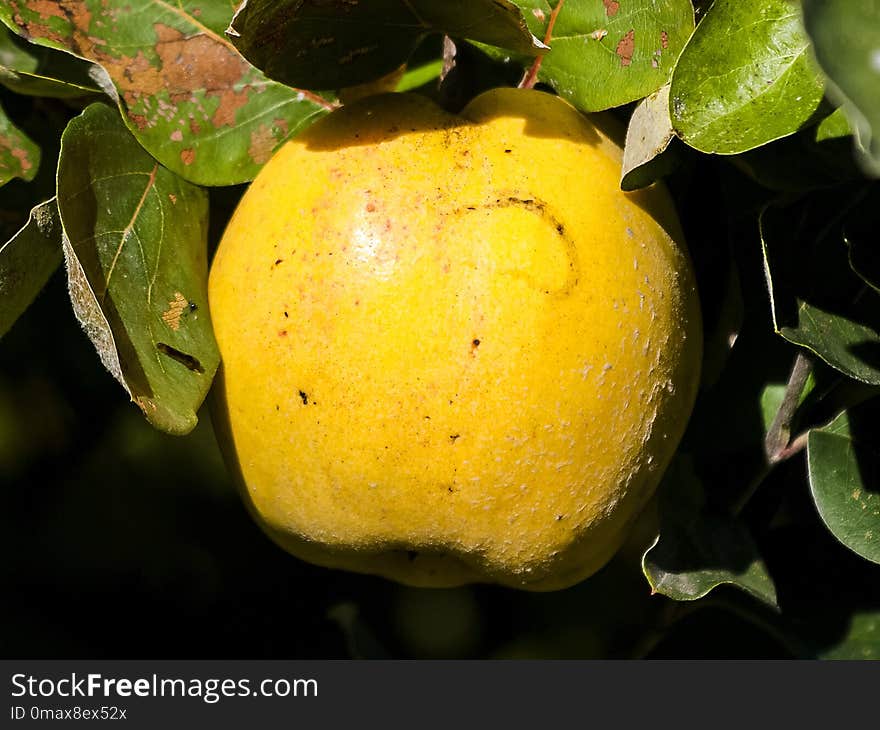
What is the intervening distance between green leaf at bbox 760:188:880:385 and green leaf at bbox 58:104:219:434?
22.3 inches

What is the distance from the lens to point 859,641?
4.66 feet

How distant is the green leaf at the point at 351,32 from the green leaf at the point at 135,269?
0.18 meters

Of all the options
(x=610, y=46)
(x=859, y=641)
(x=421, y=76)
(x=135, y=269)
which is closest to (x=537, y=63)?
(x=610, y=46)

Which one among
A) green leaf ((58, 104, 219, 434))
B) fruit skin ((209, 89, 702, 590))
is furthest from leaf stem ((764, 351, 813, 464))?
green leaf ((58, 104, 219, 434))

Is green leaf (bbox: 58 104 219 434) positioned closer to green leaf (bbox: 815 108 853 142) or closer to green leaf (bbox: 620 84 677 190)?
green leaf (bbox: 620 84 677 190)

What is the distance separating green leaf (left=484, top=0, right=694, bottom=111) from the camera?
996 mm

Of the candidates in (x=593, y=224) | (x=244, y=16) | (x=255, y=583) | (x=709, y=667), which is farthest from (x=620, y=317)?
(x=255, y=583)

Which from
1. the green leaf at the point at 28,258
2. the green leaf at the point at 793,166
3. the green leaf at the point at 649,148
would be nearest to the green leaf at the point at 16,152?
the green leaf at the point at 28,258

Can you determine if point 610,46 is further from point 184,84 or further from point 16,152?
point 16,152

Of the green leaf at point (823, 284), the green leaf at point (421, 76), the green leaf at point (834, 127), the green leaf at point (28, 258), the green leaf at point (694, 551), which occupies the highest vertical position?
the green leaf at point (28, 258)

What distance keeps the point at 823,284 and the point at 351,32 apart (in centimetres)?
54

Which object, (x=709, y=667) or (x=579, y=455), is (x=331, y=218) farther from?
(x=709, y=667)

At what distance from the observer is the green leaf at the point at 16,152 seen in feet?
3.95

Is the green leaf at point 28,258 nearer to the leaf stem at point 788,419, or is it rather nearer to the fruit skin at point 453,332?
the fruit skin at point 453,332
